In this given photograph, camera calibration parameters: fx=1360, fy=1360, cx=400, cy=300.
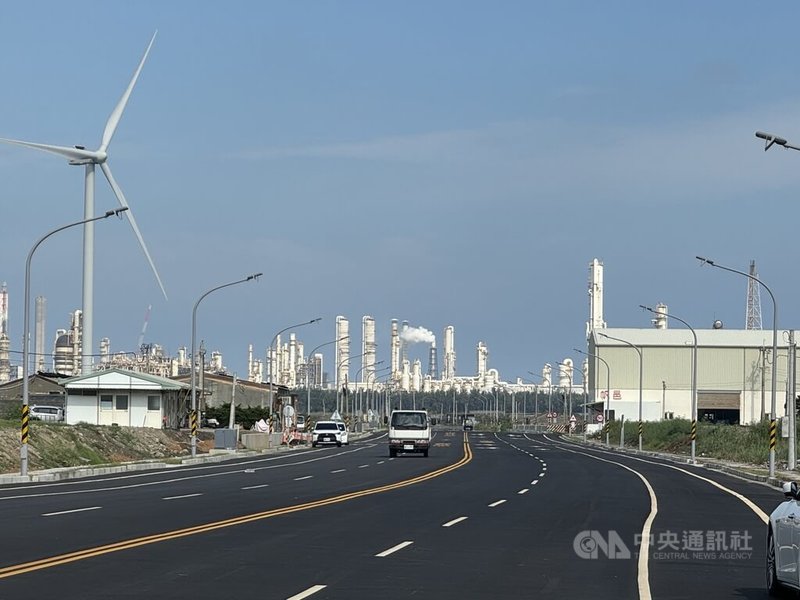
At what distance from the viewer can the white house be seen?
7838 cm

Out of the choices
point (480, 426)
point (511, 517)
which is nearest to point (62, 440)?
point (511, 517)

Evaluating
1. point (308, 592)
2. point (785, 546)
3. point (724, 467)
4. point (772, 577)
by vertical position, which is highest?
point (785, 546)

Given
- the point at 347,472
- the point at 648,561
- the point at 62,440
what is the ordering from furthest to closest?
the point at 62,440 < the point at 347,472 < the point at 648,561

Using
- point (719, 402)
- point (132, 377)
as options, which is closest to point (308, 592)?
point (132, 377)

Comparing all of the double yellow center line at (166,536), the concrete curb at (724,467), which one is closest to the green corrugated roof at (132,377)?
the concrete curb at (724,467)

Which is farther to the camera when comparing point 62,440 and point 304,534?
point 62,440

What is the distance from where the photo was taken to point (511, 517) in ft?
86.7

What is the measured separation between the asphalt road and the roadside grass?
24765mm

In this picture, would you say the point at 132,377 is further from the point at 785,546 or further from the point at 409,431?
the point at 785,546

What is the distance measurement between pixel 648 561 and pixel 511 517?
26.5 feet

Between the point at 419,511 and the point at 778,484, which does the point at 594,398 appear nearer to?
the point at 778,484

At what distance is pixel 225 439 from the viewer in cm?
7381

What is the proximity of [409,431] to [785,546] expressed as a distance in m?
53.1

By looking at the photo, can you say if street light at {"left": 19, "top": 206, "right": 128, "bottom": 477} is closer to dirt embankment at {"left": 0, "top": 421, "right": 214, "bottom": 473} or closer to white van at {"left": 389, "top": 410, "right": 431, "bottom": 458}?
dirt embankment at {"left": 0, "top": 421, "right": 214, "bottom": 473}
